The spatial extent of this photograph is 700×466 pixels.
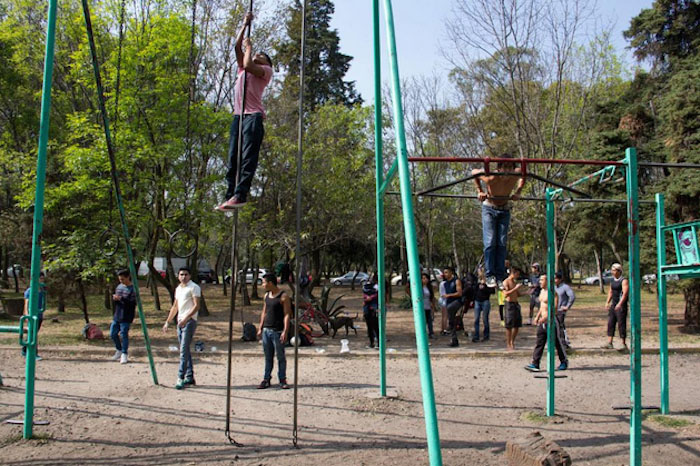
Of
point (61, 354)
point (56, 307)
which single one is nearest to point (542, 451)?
point (61, 354)

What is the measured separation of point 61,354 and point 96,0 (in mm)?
10077

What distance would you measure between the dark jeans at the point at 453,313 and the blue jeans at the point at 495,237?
21.8 feet

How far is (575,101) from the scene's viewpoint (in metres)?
18.2

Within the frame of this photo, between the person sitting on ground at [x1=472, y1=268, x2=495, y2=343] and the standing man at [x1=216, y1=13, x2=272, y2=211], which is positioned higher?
the standing man at [x1=216, y1=13, x2=272, y2=211]

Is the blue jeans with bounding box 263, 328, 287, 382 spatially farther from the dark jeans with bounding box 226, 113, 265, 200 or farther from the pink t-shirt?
the pink t-shirt

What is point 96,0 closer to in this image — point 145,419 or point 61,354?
point 61,354

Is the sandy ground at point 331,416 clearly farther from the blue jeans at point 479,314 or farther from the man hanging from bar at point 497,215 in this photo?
the blue jeans at point 479,314

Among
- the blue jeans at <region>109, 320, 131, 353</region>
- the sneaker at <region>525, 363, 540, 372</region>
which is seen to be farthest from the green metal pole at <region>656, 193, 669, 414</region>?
the blue jeans at <region>109, 320, 131, 353</region>

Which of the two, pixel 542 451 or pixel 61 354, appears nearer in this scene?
pixel 542 451

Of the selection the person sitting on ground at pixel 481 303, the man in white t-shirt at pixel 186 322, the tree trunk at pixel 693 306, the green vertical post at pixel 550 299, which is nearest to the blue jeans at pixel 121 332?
the man in white t-shirt at pixel 186 322

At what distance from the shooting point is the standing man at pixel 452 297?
40.4ft

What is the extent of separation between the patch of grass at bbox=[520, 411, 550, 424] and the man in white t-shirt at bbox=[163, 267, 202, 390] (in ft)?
15.5

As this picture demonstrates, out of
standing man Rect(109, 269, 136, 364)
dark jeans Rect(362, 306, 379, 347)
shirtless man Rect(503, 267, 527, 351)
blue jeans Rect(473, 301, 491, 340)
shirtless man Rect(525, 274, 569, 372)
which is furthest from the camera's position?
blue jeans Rect(473, 301, 491, 340)

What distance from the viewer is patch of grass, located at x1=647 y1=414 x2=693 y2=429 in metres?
6.33
